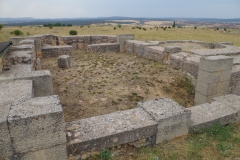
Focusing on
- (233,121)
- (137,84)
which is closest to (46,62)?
(137,84)

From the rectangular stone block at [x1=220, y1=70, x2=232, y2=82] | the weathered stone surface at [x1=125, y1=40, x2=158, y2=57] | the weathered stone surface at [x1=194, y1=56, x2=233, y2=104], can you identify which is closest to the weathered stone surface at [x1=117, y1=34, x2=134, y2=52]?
the weathered stone surface at [x1=125, y1=40, x2=158, y2=57]

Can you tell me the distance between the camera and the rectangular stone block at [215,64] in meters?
6.00

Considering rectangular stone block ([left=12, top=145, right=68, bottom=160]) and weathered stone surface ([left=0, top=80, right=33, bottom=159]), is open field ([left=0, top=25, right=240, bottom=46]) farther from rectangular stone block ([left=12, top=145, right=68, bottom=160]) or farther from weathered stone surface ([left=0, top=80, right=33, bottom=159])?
rectangular stone block ([left=12, top=145, right=68, bottom=160])

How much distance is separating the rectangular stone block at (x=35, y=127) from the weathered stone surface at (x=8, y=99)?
7 centimetres

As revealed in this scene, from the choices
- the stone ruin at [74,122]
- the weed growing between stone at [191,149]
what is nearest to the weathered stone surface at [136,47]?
the stone ruin at [74,122]

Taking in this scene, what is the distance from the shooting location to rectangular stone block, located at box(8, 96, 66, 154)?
101 inches

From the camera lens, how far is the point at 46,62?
36.9ft

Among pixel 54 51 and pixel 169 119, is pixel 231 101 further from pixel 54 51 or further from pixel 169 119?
pixel 54 51

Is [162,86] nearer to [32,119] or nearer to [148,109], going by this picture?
[148,109]

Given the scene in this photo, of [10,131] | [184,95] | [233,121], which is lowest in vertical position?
[184,95]

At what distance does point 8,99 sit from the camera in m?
3.42

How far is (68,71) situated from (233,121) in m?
7.10

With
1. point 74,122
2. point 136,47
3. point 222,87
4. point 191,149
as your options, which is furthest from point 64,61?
point 191,149

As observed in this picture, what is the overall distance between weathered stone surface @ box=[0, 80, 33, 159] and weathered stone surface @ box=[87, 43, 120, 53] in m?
9.21
